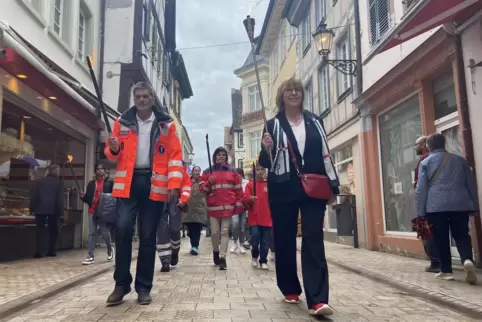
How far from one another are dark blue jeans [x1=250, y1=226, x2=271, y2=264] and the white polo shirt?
3.61 metres

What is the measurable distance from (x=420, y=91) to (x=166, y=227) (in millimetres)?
5322

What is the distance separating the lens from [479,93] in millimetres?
7141

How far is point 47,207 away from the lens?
9.66 m

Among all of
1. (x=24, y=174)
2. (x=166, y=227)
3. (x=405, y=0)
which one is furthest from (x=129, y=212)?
(x=24, y=174)

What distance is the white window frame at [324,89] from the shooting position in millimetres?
16234

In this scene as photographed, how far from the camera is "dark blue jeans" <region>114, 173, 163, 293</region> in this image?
453 cm

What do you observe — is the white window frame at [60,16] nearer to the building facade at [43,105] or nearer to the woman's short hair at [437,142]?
the building facade at [43,105]

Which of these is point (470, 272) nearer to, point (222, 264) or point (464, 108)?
point (464, 108)

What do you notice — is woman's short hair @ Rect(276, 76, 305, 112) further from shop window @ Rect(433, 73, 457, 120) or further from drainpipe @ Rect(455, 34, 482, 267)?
shop window @ Rect(433, 73, 457, 120)

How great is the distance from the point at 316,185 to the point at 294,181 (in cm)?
24

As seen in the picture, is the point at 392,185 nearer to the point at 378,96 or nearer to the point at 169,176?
the point at 378,96

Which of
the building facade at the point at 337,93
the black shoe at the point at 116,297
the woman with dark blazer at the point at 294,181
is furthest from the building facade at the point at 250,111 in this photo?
the black shoe at the point at 116,297

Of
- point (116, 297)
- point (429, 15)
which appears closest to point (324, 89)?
point (429, 15)

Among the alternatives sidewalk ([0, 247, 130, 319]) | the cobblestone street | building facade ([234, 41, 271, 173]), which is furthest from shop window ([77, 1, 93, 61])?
building facade ([234, 41, 271, 173])
